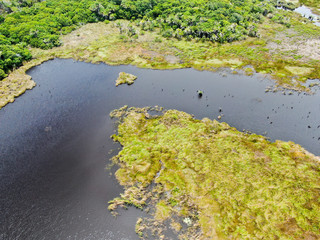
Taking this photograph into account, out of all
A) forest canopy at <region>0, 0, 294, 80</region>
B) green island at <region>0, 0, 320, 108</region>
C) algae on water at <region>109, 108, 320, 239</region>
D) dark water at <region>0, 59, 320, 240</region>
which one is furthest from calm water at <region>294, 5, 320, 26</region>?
algae on water at <region>109, 108, 320, 239</region>

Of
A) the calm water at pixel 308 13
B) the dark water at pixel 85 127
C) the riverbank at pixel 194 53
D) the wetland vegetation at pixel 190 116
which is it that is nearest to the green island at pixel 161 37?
the riverbank at pixel 194 53

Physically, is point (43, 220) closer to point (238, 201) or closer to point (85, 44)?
point (238, 201)

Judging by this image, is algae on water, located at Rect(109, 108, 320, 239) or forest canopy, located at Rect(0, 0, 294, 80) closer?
algae on water, located at Rect(109, 108, 320, 239)

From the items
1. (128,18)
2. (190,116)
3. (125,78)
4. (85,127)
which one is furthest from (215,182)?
(128,18)

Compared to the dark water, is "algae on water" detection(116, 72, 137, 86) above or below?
above

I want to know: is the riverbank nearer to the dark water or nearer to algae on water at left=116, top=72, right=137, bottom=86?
the dark water

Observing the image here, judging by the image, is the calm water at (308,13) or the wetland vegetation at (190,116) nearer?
the wetland vegetation at (190,116)

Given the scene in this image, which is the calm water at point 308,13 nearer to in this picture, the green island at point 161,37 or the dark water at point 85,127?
the green island at point 161,37
